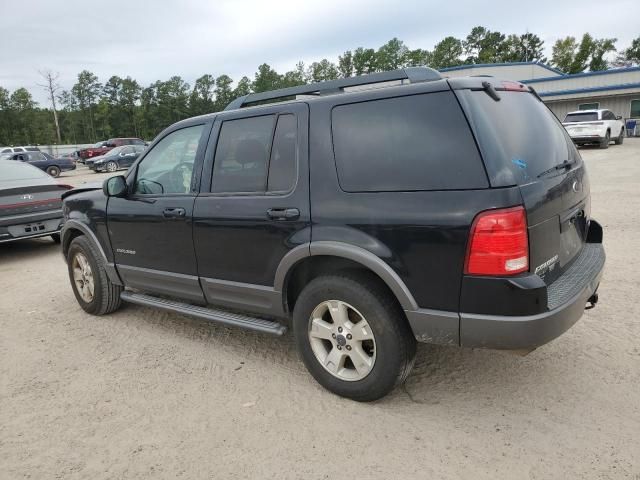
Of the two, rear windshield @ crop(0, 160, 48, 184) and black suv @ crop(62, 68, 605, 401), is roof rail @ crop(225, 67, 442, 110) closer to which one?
black suv @ crop(62, 68, 605, 401)

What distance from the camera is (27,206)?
24.5 ft

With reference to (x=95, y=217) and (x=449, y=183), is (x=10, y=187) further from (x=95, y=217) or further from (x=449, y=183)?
(x=449, y=183)

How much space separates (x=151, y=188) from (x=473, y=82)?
9.11 feet

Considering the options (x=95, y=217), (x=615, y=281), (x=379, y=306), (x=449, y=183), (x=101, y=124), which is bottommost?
(x=615, y=281)

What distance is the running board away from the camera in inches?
133

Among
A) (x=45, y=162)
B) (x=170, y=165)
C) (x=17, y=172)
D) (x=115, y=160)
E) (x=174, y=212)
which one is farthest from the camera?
(x=115, y=160)

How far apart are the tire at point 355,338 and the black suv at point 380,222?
1cm

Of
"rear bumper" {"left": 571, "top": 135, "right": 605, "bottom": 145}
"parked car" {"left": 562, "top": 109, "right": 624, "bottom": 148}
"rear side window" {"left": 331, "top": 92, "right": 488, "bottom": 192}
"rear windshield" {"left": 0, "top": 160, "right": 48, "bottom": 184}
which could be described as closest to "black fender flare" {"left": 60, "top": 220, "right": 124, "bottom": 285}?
"rear side window" {"left": 331, "top": 92, "right": 488, "bottom": 192}

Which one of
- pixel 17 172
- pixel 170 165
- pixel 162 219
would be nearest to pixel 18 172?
pixel 17 172

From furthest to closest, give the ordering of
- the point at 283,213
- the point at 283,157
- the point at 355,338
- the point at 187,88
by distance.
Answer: the point at 187,88
the point at 283,157
the point at 283,213
the point at 355,338

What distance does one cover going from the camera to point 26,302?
5488 millimetres

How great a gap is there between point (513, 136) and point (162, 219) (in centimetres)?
269

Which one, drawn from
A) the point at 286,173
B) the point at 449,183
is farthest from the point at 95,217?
the point at 449,183

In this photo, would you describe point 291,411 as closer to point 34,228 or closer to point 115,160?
point 34,228
